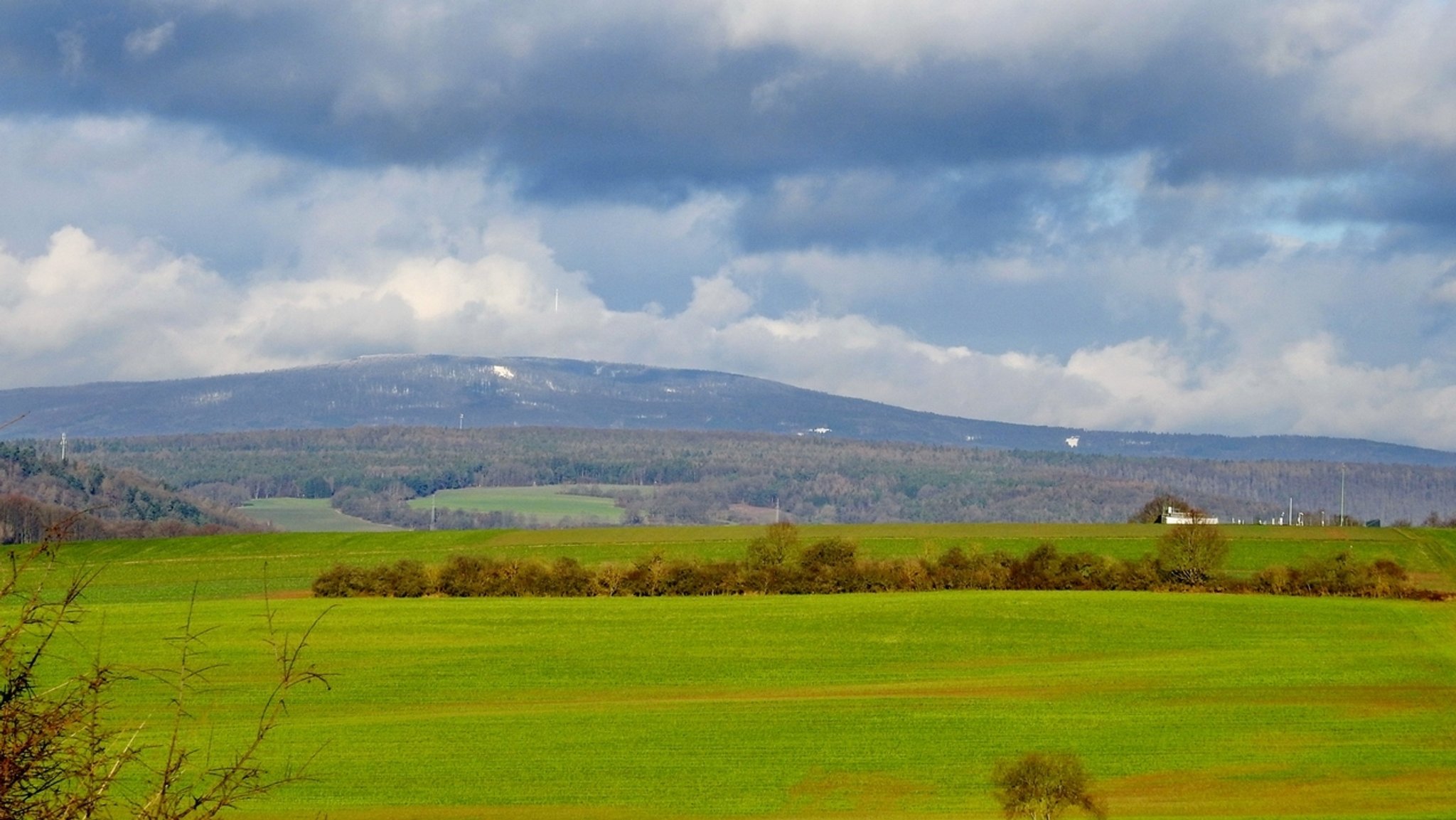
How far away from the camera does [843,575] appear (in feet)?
313

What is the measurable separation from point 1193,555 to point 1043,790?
61556 millimetres

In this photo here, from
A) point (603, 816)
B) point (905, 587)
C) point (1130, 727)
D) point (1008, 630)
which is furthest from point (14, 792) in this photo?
point (905, 587)

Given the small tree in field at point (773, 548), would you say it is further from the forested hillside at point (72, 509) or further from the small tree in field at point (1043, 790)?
the forested hillside at point (72, 509)

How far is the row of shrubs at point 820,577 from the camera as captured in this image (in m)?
94.4

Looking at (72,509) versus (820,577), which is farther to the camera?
(72,509)

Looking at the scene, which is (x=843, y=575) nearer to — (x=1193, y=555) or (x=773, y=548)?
(x=773, y=548)

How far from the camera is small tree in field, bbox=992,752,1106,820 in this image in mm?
38469

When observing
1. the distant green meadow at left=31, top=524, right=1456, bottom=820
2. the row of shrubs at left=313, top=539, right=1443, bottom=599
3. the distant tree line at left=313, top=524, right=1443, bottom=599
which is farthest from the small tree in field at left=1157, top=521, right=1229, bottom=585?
the distant green meadow at left=31, top=524, right=1456, bottom=820

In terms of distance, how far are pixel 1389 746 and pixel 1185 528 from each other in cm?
5042

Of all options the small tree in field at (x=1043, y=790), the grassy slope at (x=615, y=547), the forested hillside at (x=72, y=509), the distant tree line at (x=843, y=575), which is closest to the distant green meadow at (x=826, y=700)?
the small tree in field at (x=1043, y=790)

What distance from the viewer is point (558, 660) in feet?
226

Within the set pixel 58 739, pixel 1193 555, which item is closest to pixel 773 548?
pixel 1193 555

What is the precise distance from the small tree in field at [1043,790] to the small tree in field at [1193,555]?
60.1 meters

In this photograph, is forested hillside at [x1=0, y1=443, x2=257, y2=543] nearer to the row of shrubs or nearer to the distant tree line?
the distant tree line
